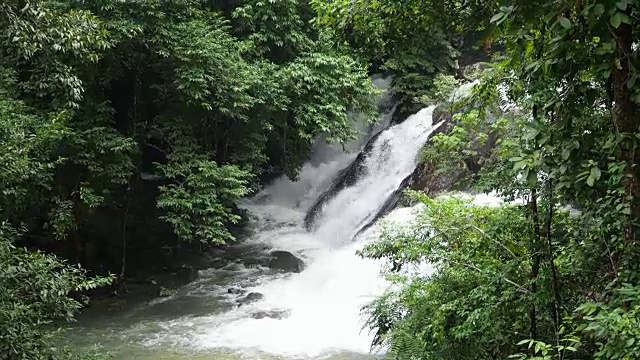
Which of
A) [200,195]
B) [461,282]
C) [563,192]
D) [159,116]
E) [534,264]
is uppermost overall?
→ [159,116]

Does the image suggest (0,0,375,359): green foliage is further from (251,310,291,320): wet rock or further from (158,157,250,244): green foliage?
Result: (251,310,291,320): wet rock

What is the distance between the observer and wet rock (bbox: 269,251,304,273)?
11383 millimetres

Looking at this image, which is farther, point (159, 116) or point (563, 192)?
point (159, 116)

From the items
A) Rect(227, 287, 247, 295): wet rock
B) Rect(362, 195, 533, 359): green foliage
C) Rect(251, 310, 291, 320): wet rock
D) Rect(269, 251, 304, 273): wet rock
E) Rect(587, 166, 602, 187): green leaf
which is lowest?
Rect(251, 310, 291, 320): wet rock

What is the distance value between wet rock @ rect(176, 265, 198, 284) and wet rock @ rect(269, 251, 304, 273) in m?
1.70

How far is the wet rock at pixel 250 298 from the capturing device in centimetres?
987

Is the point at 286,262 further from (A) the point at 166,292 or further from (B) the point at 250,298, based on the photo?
(A) the point at 166,292

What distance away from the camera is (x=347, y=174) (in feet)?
48.3

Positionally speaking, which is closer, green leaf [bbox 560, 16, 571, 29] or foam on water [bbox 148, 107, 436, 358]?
green leaf [bbox 560, 16, 571, 29]

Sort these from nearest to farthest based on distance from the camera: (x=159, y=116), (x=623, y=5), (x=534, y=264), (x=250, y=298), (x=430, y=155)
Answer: (x=623, y=5)
(x=534, y=264)
(x=430, y=155)
(x=250, y=298)
(x=159, y=116)

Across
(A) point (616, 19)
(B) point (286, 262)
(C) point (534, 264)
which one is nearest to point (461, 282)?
(C) point (534, 264)

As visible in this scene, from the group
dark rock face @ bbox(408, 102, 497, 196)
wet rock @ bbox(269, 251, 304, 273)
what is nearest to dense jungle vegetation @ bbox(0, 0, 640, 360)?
dark rock face @ bbox(408, 102, 497, 196)

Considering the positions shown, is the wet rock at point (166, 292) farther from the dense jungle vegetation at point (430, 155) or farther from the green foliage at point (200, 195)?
the green foliage at point (200, 195)

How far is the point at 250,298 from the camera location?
32.9 feet
